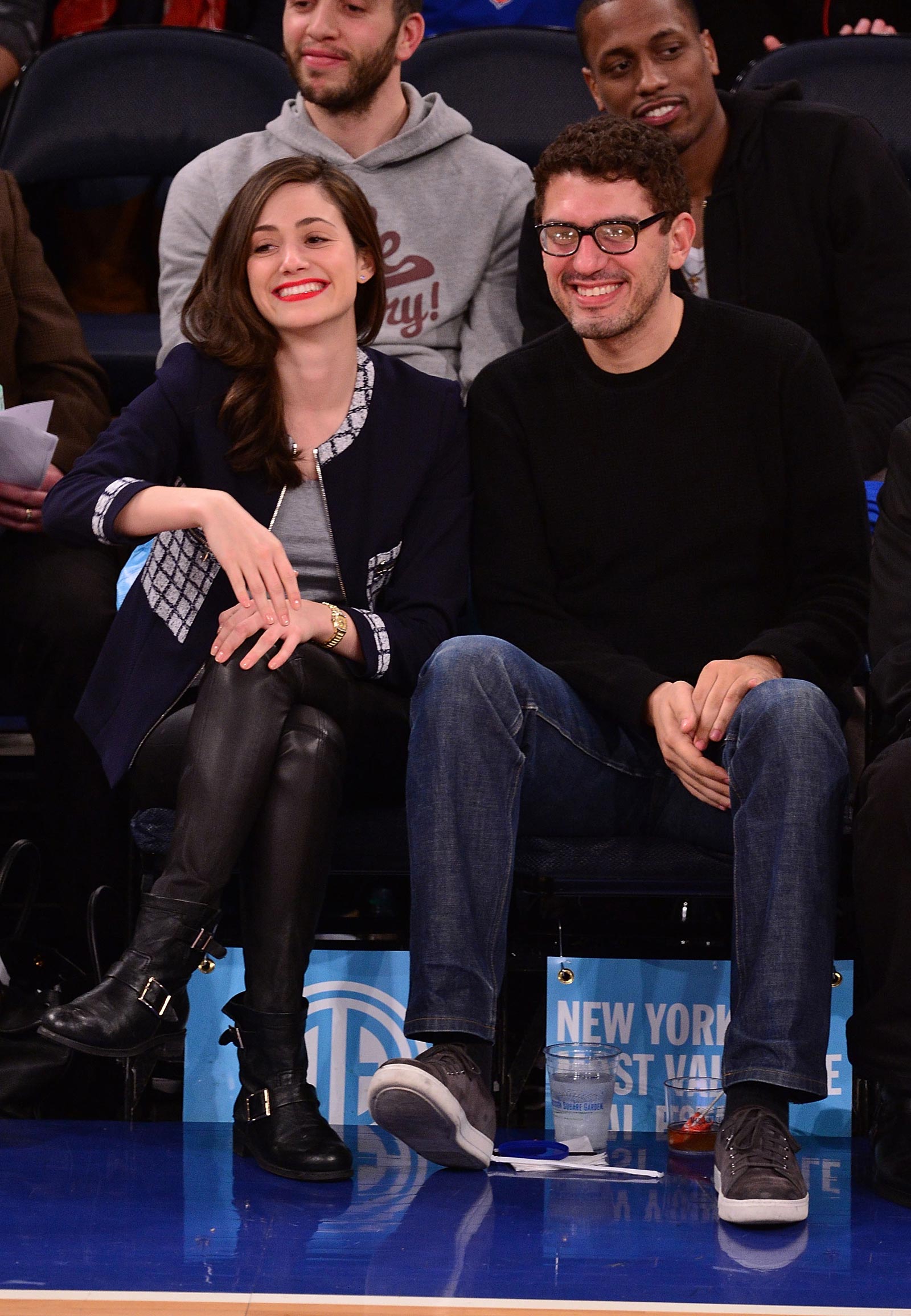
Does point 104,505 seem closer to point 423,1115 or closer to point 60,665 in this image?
point 60,665

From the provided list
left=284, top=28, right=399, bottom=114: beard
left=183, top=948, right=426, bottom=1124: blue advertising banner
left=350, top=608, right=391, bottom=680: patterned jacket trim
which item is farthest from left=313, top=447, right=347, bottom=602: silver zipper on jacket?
left=284, top=28, right=399, bottom=114: beard

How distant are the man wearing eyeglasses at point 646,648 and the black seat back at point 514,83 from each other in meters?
1.03

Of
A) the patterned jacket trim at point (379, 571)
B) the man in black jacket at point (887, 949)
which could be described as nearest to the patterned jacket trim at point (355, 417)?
the patterned jacket trim at point (379, 571)

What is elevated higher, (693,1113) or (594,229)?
(594,229)

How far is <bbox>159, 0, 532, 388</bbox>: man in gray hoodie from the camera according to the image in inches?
107

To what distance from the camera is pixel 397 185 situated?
2801 millimetres

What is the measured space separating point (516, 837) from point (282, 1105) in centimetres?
41

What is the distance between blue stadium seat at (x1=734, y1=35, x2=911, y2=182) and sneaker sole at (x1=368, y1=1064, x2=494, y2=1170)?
221cm

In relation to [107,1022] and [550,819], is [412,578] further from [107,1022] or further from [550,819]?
[107,1022]

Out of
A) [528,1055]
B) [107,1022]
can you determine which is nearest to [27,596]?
[107,1022]

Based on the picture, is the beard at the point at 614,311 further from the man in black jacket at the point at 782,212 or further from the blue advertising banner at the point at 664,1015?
the blue advertising banner at the point at 664,1015

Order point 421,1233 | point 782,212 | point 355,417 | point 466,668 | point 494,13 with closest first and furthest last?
point 421,1233, point 466,668, point 355,417, point 782,212, point 494,13

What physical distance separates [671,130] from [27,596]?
4.60ft

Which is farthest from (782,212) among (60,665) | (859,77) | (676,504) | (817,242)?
(60,665)
